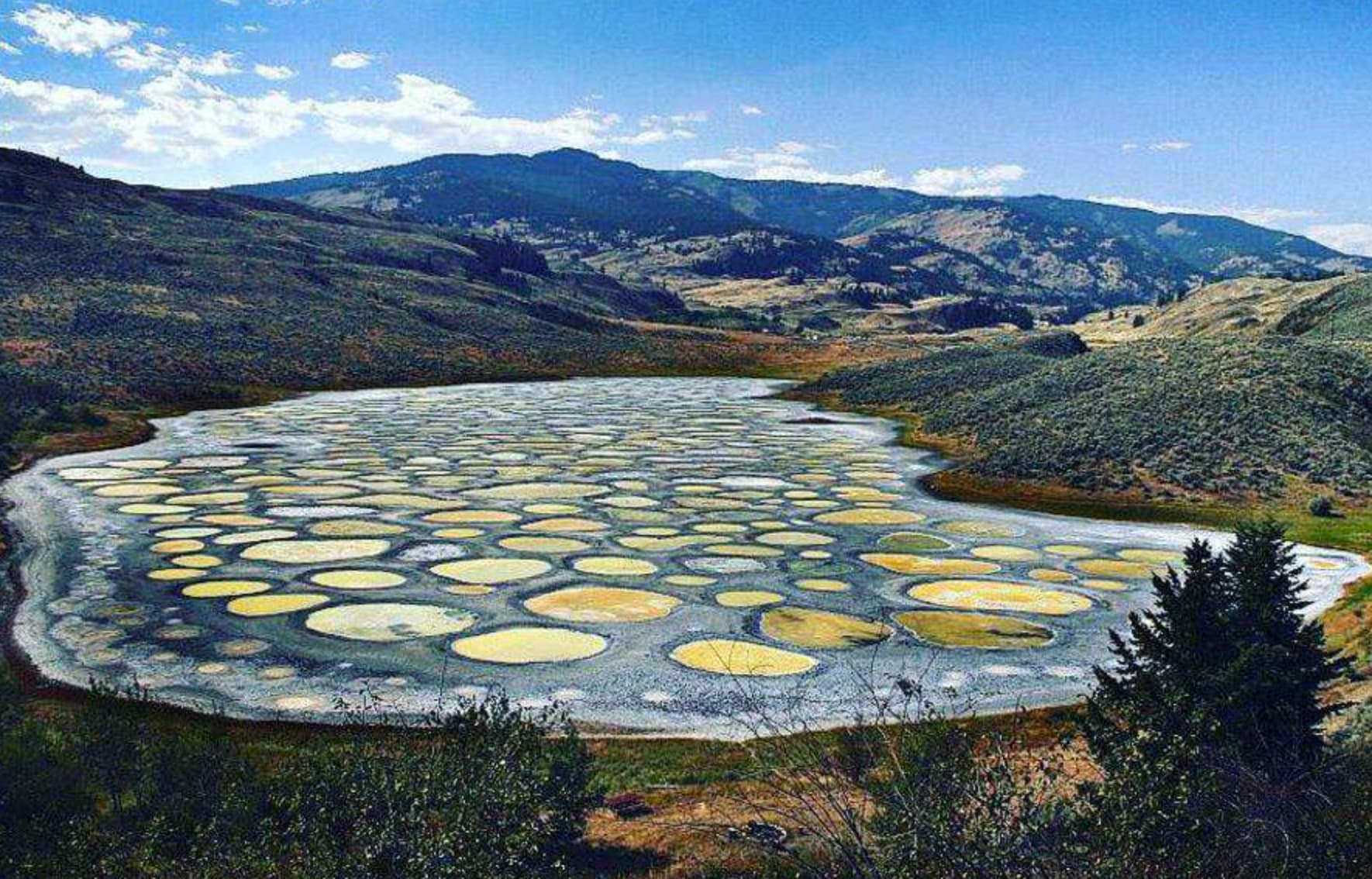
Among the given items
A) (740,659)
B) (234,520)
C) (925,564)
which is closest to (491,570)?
(740,659)

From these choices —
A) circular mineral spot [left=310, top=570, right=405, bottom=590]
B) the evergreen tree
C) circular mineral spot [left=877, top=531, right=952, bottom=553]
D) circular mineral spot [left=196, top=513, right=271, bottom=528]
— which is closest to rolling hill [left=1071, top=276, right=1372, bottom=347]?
circular mineral spot [left=877, top=531, right=952, bottom=553]

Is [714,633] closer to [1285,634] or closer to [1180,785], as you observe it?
[1285,634]

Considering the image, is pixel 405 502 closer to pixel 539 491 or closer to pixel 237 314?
pixel 539 491

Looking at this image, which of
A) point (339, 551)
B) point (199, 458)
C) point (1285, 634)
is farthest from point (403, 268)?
point (1285, 634)

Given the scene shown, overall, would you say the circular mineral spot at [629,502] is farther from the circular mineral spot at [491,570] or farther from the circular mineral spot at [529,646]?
the circular mineral spot at [529,646]

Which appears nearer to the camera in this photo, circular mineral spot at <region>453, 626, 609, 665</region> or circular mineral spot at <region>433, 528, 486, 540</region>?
circular mineral spot at <region>453, 626, 609, 665</region>

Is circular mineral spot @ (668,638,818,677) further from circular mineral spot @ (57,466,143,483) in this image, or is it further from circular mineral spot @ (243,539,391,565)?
circular mineral spot @ (57,466,143,483)

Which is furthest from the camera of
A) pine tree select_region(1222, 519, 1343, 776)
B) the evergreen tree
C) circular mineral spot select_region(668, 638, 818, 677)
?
circular mineral spot select_region(668, 638, 818, 677)
